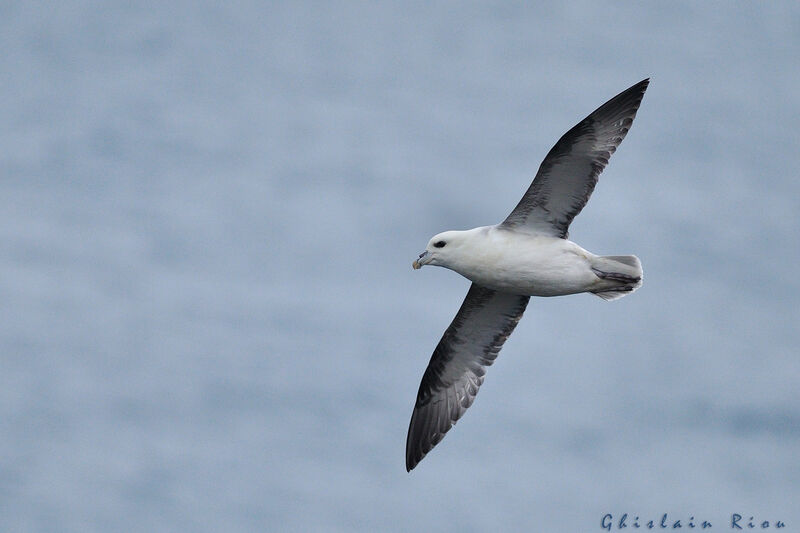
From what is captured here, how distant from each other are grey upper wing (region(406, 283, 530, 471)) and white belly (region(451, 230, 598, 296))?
1.39 m

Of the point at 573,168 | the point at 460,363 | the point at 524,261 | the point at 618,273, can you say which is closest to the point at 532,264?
the point at 524,261

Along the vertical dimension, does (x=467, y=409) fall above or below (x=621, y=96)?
below

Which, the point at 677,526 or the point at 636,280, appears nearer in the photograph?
the point at 636,280

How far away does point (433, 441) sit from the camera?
19.0 m

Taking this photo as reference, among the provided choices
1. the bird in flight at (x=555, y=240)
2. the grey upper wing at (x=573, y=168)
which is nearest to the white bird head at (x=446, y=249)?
the bird in flight at (x=555, y=240)

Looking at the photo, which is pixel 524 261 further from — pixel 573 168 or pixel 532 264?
pixel 573 168

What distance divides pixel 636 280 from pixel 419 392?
358 centimetres

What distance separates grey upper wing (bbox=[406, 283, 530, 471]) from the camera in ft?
60.4

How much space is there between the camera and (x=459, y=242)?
16953mm

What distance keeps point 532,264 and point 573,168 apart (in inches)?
45.3

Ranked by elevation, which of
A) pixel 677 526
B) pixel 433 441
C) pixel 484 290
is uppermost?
pixel 484 290

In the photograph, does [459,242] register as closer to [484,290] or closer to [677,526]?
[484,290]

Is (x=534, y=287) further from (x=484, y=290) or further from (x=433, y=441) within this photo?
(x=433, y=441)

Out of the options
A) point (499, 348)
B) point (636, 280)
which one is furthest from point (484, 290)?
point (636, 280)
